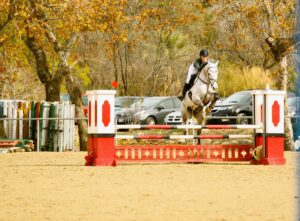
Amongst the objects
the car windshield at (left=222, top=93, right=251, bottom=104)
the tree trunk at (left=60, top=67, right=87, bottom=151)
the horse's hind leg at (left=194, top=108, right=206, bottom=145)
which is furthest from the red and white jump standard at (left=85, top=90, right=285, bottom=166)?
the car windshield at (left=222, top=93, right=251, bottom=104)

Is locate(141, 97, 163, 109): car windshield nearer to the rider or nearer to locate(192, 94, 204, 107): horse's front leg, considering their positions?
locate(192, 94, 204, 107): horse's front leg

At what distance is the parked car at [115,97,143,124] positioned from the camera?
1589 inches

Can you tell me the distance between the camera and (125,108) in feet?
136

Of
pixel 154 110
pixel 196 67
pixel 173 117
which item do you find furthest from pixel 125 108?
pixel 196 67

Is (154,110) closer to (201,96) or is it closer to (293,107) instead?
(293,107)

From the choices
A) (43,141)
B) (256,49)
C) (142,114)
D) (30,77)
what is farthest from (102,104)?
(256,49)

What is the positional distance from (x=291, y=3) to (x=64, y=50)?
8.02 metres

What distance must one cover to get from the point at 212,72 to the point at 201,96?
4.38 feet

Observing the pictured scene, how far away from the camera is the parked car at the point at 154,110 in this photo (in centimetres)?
4093

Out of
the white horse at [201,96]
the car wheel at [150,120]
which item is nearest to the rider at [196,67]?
the white horse at [201,96]

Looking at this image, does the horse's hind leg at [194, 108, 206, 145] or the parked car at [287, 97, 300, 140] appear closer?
the horse's hind leg at [194, 108, 206, 145]

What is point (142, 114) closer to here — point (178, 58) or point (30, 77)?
point (30, 77)

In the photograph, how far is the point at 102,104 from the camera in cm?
1966

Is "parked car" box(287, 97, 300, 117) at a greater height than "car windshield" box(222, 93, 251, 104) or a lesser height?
lesser
